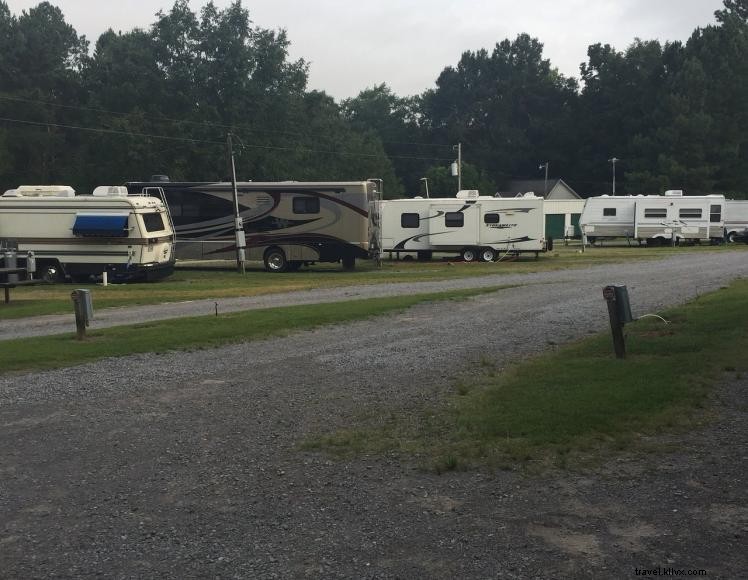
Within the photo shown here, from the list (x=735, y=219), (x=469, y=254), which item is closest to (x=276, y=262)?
(x=469, y=254)

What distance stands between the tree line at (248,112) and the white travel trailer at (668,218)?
85.2ft

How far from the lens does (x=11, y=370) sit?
10.3 m

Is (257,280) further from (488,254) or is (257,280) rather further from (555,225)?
(555,225)

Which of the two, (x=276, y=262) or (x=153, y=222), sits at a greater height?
(x=153, y=222)

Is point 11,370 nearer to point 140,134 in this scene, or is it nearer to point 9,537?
point 9,537

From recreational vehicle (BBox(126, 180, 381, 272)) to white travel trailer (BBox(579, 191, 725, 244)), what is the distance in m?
17.3

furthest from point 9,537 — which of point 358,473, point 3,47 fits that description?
point 3,47

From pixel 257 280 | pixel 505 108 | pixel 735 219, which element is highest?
pixel 505 108

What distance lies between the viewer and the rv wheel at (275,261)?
29.6 meters

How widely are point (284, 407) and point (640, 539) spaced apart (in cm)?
416

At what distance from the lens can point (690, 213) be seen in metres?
41.2

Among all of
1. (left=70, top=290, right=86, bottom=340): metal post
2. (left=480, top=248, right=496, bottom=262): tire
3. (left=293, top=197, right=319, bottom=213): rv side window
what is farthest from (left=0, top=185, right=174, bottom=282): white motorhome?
(left=480, top=248, right=496, bottom=262): tire

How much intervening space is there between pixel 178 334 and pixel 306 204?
1630cm

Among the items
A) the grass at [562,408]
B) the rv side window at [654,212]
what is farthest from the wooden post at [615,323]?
the rv side window at [654,212]
